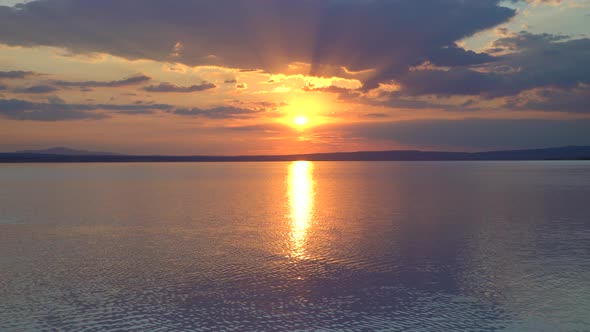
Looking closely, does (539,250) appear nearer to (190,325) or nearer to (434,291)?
(434,291)

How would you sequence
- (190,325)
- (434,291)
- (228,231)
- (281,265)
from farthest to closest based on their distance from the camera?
(228,231) < (281,265) < (434,291) < (190,325)

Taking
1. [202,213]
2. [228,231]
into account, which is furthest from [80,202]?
[228,231]

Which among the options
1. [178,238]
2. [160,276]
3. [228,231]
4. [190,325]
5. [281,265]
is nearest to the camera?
[190,325]

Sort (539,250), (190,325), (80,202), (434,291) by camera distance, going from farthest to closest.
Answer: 1. (80,202)
2. (539,250)
3. (434,291)
4. (190,325)

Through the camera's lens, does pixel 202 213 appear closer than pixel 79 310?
No

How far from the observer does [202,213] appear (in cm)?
5994

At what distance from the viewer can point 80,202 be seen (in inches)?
2945

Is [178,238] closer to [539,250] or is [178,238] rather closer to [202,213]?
[202,213]

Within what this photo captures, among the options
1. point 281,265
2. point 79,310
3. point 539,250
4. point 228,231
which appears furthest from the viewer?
point 228,231

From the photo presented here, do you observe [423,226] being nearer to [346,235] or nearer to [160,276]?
[346,235]

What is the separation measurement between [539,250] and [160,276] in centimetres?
2654

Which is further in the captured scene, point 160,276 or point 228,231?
point 228,231

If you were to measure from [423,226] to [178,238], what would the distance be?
23.4 m

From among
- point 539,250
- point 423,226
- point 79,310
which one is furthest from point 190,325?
point 423,226
